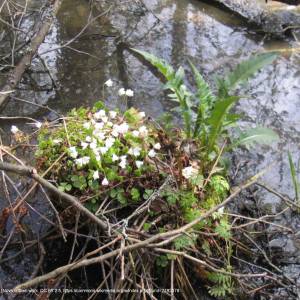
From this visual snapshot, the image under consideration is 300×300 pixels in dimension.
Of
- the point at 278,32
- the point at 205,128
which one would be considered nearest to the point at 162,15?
the point at 278,32

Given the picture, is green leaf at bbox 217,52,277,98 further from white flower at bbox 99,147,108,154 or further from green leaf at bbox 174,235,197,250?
green leaf at bbox 174,235,197,250


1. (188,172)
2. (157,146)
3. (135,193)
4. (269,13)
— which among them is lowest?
(135,193)

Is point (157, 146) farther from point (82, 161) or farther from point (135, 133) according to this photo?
point (82, 161)

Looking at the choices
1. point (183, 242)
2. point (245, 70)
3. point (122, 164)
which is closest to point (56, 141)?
point (122, 164)

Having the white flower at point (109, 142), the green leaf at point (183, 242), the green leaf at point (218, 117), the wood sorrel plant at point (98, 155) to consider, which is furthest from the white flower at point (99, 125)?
the green leaf at point (183, 242)

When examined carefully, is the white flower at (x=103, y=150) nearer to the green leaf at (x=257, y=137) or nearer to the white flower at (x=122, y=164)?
the white flower at (x=122, y=164)

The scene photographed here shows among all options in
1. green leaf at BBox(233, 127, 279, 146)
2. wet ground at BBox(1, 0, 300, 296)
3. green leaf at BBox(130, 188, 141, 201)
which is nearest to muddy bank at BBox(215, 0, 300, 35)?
wet ground at BBox(1, 0, 300, 296)

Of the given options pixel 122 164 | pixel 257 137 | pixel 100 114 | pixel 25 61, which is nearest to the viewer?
pixel 122 164
